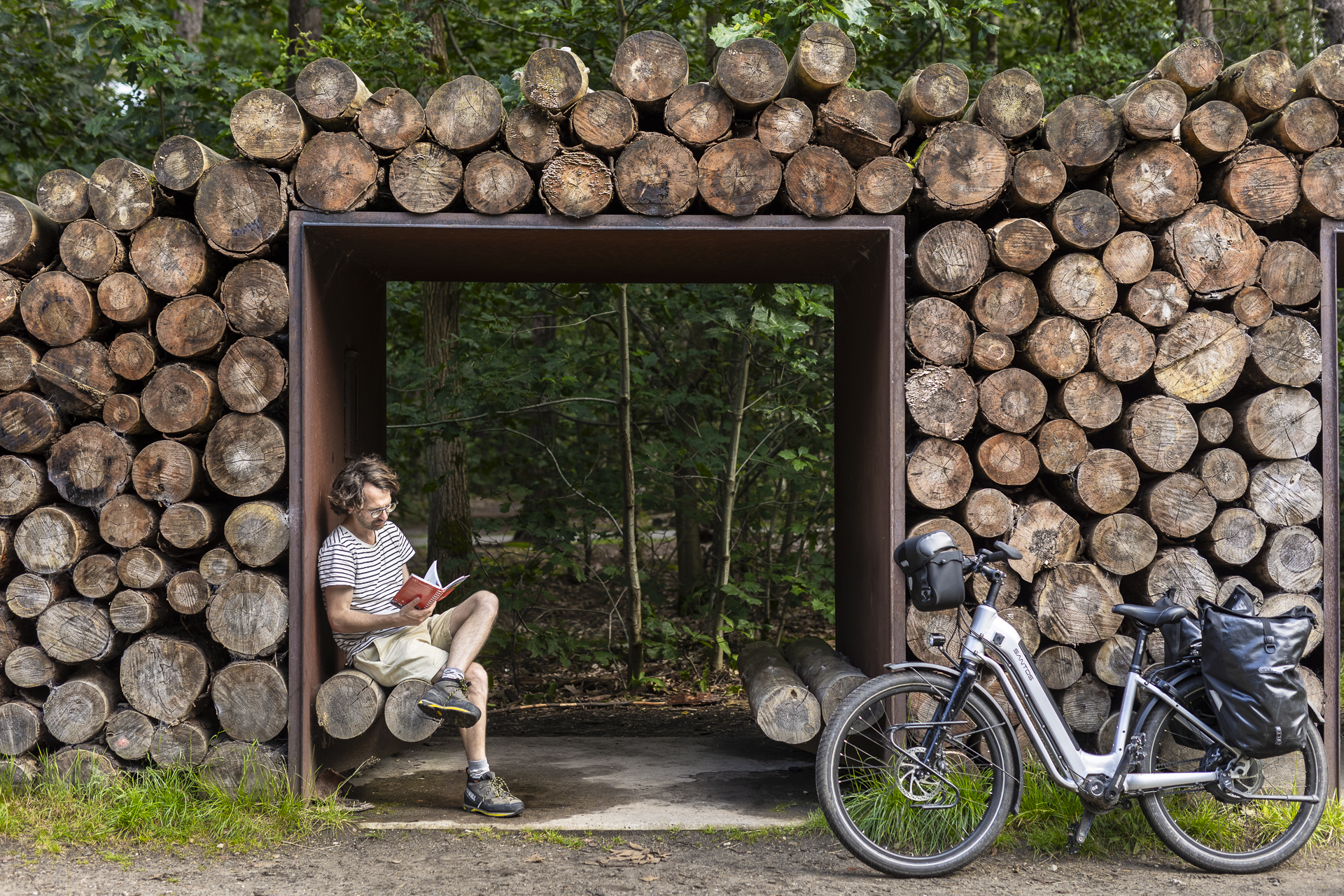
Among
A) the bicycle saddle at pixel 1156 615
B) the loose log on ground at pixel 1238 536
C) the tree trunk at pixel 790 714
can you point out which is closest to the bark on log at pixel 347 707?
the tree trunk at pixel 790 714

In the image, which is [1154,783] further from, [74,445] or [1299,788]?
[74,445]

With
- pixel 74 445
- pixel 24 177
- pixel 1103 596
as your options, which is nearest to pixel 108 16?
pixel 24 177

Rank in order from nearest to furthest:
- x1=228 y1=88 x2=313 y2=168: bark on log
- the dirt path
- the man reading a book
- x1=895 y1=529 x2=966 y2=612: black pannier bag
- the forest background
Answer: the dirt path
x1=895 y1=529 x2=966 y2=612: black pannier bag
x1=228 y1=88 x2=313 y2=168: bark on log
the man reading a book
the forest background

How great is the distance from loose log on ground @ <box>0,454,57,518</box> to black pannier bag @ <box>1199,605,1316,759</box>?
4.85 metres

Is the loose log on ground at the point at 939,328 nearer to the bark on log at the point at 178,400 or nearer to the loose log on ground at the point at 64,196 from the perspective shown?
the bark on log at the point at 178,400

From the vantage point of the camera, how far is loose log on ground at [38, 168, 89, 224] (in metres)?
4.34

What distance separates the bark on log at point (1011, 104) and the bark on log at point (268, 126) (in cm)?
291

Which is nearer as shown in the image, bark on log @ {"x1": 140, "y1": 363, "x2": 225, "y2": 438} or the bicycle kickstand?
the bicycle kickstand

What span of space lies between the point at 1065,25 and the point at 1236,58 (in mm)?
1899

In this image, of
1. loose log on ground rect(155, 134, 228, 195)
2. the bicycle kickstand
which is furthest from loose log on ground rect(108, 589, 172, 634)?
the bicycle kickstand

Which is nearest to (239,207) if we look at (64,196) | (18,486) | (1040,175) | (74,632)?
(64,196)

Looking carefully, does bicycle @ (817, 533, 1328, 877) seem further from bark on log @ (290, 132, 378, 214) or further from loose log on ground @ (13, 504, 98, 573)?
loose log on ground @ (13, 504, 98, 573)

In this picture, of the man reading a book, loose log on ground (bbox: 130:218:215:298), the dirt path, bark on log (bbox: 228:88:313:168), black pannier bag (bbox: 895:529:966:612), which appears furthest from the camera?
the man reading a book

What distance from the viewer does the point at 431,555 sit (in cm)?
813
